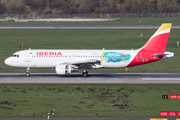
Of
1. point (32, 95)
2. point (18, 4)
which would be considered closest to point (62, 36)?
point (32, 95)

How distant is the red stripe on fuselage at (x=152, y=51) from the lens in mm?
42812

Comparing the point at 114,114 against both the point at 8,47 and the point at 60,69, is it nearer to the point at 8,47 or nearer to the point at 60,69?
the point at 60,69

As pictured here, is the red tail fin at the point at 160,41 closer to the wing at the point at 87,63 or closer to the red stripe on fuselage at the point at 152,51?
the red stripe on fuselage at the point at 152,51

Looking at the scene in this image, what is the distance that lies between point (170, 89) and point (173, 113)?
30.0ft

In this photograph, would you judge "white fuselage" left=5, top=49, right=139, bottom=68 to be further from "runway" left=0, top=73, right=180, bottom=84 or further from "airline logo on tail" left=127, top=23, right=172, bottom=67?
"runway" left=0, top=73, right=180, bottom=84

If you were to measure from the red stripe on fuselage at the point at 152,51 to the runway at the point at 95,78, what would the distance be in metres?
2.60

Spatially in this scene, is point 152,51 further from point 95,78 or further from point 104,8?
point 104,8

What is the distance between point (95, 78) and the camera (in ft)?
140

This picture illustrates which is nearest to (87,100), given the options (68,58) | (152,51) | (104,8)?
(68,58)

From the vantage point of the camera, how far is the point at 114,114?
2666cm

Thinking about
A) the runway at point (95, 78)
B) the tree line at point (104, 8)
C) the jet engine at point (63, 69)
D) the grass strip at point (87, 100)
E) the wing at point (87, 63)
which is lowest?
the grass strip at point (87, 100)

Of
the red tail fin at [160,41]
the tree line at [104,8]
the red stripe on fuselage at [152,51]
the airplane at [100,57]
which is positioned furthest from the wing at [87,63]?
the tree line at [104,8]

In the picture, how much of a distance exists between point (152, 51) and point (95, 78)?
30.3ft

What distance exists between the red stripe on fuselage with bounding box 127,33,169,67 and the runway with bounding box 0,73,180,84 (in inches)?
102
